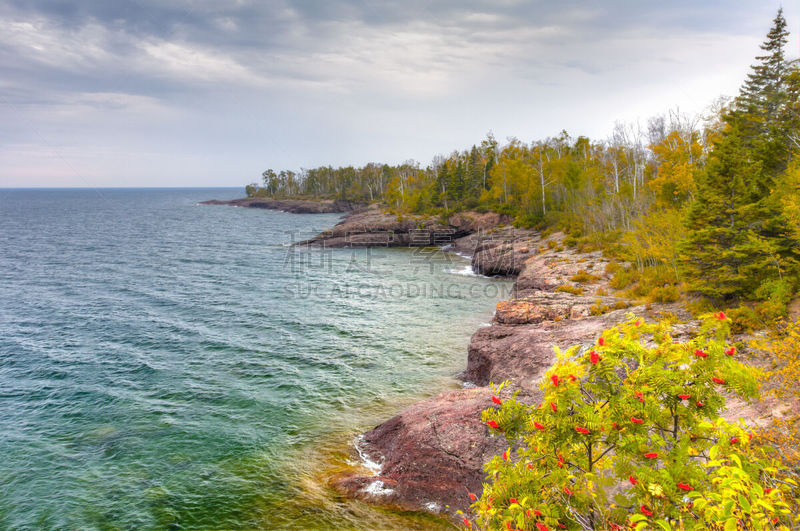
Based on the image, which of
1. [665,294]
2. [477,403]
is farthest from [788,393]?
[665,294]

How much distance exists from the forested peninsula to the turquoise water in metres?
3.00

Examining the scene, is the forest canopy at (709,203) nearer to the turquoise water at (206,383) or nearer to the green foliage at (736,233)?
the green foliage at (736,233)

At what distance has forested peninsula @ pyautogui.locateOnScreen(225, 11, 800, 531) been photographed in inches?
261

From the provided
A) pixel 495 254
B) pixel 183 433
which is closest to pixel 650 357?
pixel 183 433

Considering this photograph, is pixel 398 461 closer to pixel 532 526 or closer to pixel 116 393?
pixel 532 526

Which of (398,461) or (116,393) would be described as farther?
(116,393)

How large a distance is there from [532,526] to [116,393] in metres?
25.9

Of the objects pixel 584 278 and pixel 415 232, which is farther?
pixel 415 232

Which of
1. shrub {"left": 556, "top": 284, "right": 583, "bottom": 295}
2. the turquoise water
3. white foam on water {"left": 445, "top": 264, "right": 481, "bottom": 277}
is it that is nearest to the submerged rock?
the turquoise water

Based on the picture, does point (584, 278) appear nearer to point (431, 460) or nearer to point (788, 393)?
point (788, 393)

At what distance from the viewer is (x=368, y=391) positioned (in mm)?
24719

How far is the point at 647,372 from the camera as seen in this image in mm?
6859

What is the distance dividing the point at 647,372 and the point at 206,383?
2541 cm

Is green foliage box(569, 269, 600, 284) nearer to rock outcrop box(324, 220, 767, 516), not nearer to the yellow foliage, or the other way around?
rock outcrop box(324, 220, 767, 516)
